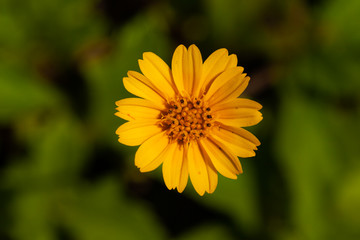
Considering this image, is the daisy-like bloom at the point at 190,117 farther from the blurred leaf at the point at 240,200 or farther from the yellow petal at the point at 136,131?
the blurred leaf at the point at 240,200

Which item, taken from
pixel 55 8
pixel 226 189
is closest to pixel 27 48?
pixel 55 8

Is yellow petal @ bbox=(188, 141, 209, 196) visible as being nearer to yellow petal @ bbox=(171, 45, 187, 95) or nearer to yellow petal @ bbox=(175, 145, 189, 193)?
yellow petal @ bbox=(175, 145, 189, 193)

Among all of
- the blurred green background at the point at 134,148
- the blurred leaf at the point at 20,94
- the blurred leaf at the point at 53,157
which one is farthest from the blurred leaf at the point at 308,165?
the blurred leaf at the point at 20,94

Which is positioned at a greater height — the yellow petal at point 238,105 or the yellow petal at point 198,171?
the yellow petal at point 238,105

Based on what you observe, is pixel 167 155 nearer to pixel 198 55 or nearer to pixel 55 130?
pixel 198 55

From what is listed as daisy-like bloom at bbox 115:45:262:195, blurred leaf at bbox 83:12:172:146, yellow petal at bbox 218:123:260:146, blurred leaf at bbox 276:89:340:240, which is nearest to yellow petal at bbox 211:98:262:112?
daisy-like bloom at bbox 115:45:262:195
